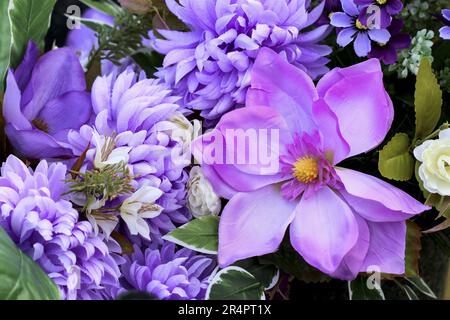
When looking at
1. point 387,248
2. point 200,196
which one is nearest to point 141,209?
point 200,196

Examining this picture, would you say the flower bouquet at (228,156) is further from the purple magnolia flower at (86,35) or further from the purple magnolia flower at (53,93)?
the purple magnolia flower at (86,35)

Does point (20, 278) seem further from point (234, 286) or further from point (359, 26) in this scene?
point (359, 26)

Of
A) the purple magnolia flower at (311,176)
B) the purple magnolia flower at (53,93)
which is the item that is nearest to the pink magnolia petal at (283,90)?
the purple magnolia flower at (311,176)

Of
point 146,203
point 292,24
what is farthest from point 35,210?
point 292,24

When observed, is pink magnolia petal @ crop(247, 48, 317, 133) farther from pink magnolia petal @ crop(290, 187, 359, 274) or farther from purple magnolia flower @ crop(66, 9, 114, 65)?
purple magnolia flower @ crop(66, 9, 114, 65)

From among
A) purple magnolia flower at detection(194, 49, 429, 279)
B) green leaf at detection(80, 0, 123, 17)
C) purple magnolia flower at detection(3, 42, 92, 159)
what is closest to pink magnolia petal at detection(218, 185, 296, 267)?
purple magnolia flower at detection(194, 49, 429, 279)

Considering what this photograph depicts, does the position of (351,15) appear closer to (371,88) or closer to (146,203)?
(371,88)

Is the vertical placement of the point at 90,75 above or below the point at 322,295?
above
